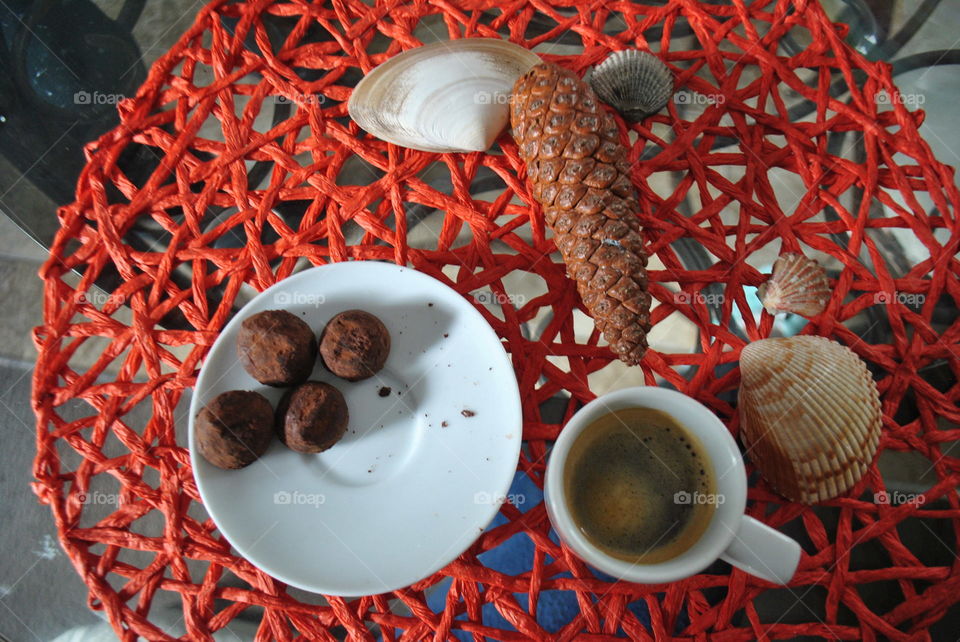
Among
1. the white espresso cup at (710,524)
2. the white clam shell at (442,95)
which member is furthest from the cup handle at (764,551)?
the white clam shell at (442,95)

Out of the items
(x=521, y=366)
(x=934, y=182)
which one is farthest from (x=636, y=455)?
(x=934, y=182)

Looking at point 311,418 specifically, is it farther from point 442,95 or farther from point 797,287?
point 797,287

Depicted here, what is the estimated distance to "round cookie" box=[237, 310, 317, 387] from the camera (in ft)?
1.83

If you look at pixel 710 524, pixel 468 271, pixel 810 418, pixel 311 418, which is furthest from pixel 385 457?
pixel 810 418

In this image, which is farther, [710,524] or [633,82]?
[633,82]

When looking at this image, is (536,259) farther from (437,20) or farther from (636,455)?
(437,20)

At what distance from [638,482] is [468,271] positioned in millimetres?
301

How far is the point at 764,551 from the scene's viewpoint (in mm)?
501

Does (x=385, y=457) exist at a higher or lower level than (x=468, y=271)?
lower

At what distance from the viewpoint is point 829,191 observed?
0.68m

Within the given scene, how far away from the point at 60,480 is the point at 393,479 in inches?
15.2

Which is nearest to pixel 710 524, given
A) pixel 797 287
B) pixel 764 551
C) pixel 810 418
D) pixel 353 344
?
pixel 764 551

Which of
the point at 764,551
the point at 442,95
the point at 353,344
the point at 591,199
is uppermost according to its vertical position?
the point at 442,95

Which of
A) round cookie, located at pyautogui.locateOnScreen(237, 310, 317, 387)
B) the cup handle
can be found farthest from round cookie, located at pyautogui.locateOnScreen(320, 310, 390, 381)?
the cup handle
